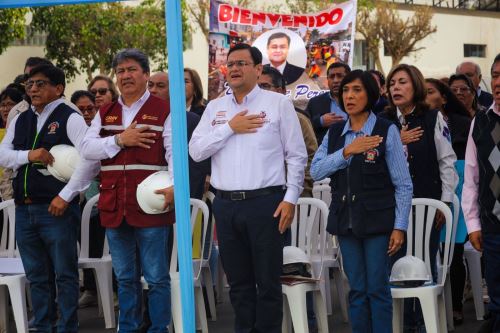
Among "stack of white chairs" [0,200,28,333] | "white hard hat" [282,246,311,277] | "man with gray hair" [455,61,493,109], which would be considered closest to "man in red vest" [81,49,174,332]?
"white hard hat" [282,246,311,277]

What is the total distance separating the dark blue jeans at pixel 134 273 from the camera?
278 inches

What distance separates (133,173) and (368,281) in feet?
5.55

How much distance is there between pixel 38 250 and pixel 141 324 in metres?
0.91

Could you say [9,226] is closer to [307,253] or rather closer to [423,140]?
[307,253]

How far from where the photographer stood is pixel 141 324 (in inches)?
292

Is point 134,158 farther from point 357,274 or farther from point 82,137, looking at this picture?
point 357,274

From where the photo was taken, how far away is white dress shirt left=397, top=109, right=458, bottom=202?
771cm

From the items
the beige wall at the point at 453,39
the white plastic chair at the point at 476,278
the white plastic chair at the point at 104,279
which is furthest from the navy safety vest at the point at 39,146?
the beige wall at the point at 453,39

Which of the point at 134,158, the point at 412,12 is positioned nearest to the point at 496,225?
the point at 134,158

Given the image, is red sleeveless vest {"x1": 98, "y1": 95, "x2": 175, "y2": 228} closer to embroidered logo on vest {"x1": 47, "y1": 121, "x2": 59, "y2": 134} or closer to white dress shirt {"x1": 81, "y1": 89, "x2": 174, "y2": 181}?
white dress shirt {"x1": 81, "y1": 89, "x2": 174, "y2": 181}

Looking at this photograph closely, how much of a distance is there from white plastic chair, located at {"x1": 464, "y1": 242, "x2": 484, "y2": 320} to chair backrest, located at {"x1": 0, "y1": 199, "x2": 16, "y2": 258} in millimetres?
3633

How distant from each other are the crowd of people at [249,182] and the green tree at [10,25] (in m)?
26.1

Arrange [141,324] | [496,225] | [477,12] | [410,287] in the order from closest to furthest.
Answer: [496,225]
[410,287]
[141,324]
[477,12]

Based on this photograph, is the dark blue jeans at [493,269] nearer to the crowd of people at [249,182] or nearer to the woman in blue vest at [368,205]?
the crowd of people at [249,182]
